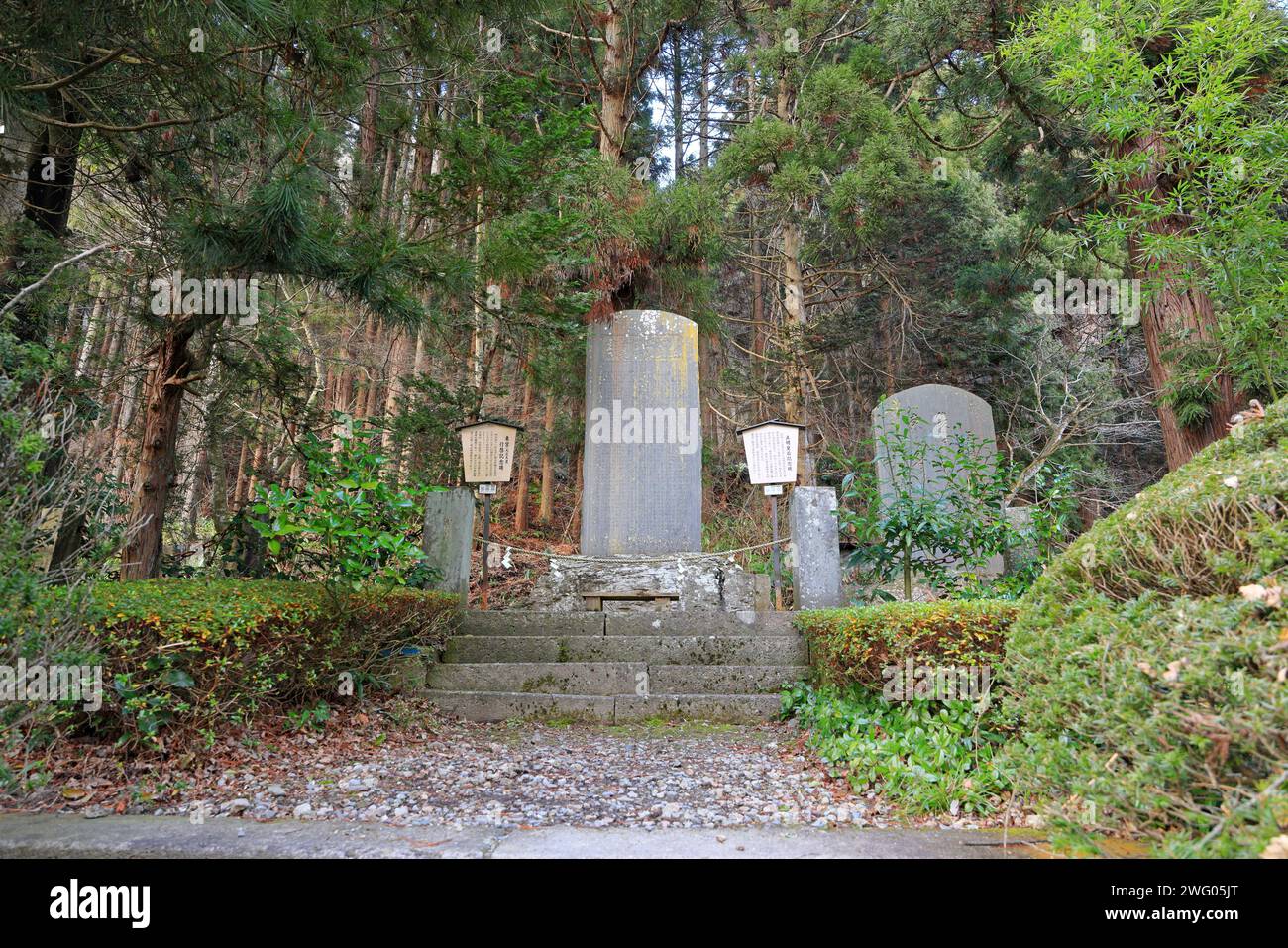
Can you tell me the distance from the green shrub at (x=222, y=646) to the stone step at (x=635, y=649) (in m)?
0.92

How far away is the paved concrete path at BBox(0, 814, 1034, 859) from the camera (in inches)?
80.9

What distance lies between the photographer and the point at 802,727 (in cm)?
439

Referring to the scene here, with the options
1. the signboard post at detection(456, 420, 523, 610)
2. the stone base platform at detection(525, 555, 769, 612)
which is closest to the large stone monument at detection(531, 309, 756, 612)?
the stone base platform at detection(525, 555, 769, 612)

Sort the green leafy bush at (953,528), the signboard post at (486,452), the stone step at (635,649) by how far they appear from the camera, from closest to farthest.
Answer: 1. the stone step at (635,649)
2. the green leafy bush at (953,528)
3. the signboard post at (486,452)

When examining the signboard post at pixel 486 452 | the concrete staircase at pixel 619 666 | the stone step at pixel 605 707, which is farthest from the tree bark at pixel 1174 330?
the signboard post at pixel 486 452

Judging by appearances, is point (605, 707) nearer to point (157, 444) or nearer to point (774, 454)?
point (774, 454)

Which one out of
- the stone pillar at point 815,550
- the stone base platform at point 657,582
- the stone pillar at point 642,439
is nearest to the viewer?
the stone pillar at point 815,550

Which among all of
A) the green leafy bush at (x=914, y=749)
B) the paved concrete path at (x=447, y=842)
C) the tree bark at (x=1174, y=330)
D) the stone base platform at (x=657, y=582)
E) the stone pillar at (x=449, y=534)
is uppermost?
the tree bark at (x=1174, y=330)

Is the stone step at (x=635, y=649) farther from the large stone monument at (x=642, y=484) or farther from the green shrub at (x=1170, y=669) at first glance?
the green shrub at (x=1170, y=669)

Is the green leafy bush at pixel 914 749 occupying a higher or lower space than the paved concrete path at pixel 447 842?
lower

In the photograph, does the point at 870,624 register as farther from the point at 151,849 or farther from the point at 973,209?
the point at 973,209

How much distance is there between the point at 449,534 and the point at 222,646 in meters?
2.64

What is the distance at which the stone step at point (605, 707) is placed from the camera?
15.1 feet

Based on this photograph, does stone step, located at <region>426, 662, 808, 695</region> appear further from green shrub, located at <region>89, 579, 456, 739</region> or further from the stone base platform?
the stone base platform
